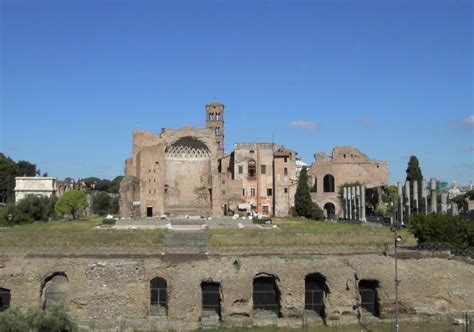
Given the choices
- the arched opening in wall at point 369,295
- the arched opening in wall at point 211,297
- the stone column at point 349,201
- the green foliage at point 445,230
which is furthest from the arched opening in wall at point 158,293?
the stone column at point 349,201

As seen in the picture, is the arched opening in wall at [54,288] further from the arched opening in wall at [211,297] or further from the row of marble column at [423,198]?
the row of marble column at [423,198]

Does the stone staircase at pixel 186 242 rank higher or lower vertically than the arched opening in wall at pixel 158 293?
higher

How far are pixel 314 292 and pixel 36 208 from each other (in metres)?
45.6

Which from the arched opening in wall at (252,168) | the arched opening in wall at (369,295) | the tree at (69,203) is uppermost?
the arched opening in wall at (252,168)

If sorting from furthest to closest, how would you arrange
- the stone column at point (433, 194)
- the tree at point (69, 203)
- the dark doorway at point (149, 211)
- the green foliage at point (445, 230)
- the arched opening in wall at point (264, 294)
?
the tree at point (69, 203) → the dark doorway at point (149, 211) → the stone column at point (433, 194) → the green foliage at point (445, 230) → the arched opening in wall at point (264, 294)

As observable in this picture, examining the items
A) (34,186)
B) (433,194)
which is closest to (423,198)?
(433,194)

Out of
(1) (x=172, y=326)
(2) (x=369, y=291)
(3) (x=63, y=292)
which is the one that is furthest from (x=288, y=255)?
(3) (x=63, y=292)

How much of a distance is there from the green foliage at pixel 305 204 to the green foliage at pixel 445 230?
108 ft

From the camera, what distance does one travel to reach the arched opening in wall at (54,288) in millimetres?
31062

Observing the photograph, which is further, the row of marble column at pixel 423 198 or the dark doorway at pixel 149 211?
the dark doorway at pixel 149 211

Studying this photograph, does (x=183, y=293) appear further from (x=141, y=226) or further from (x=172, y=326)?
(x=141, y=226)

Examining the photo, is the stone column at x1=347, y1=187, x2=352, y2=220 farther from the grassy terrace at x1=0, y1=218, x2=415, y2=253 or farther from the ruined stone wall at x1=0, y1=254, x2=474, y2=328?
the ruined stone wall at x1=0, y1=254, x2=474, y2=328

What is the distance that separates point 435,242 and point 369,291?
21.5ft

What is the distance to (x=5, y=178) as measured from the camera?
326 ft
